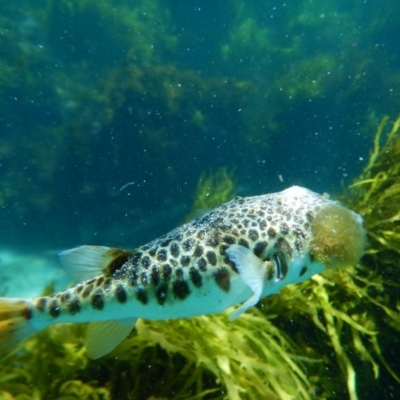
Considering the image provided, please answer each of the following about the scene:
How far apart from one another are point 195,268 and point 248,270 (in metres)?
0.32

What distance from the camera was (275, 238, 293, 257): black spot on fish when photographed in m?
2.33

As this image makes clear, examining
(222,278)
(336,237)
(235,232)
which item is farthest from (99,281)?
(336,237)

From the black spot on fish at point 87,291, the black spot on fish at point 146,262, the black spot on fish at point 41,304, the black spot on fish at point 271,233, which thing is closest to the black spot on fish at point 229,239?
the black spot on fish at point 271,233

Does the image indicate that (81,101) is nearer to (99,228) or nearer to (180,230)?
(99,228)

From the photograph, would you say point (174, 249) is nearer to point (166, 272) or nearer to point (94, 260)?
point (166, 272)

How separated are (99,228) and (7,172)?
406cm

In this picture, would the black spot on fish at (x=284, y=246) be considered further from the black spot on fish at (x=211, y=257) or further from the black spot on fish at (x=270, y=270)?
the black spot on fish at (x=211, y=257)

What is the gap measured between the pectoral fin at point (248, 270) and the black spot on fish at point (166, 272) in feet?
1.19

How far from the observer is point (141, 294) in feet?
Result: 7.46

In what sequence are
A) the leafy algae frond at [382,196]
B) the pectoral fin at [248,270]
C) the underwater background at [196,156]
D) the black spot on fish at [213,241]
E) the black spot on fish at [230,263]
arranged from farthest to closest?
1. the leafy algae frond at [382,196]
2. the underwater background at [196,156]
3. the black spot on fish at [213,241]
4. the black spot on fish at [230,263]
5. the pectoral fin at [248,270]

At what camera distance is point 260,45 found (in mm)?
21000

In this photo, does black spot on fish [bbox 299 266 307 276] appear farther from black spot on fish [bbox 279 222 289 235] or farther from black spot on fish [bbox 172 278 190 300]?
black spot on fish [bbox 172 278 190 300]

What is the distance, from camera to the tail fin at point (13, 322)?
2.23 m

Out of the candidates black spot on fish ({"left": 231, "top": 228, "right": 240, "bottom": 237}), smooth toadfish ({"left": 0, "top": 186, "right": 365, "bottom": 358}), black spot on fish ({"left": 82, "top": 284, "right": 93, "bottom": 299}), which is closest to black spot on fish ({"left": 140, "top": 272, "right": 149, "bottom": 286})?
smooth toadfish ({"left": 0, "top": 186, "right": 365, "bottom": 358})
